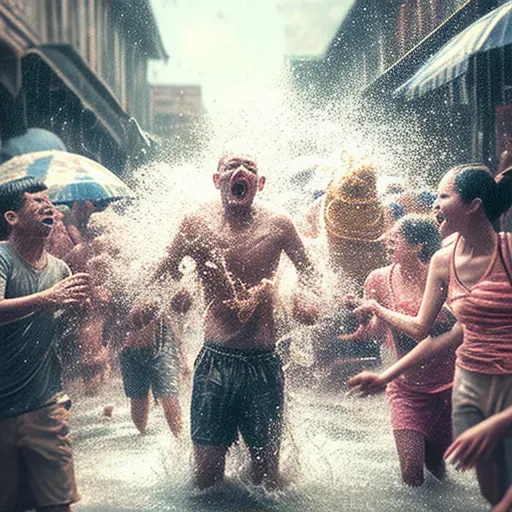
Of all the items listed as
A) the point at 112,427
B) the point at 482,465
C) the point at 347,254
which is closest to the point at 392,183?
the point at 347,254

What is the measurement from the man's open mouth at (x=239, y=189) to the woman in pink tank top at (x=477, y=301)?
935 millimetres

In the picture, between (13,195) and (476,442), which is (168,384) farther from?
(476,442)

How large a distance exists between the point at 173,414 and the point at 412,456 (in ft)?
5.06

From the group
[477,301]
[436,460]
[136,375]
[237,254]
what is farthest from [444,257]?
[136,375]

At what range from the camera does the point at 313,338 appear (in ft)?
20.2

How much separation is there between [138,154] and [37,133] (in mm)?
1085

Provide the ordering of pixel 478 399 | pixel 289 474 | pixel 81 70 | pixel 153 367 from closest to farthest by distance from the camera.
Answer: pixel 478 399 < pixel 289 474 < pixel 153 367 < pixel 81 70

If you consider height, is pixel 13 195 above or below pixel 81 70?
below

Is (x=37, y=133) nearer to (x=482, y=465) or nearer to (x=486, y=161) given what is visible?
(x=486, y=161)

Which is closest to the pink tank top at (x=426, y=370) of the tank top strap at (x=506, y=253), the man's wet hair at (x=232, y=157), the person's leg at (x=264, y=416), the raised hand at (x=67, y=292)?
→ the person's leg at (x=264, y=416)

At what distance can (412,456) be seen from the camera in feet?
13.2

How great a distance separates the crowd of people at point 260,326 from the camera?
3.25m

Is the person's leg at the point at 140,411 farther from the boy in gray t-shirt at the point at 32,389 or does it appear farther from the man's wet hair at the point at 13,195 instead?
the man's wet hair at the point at 13,195

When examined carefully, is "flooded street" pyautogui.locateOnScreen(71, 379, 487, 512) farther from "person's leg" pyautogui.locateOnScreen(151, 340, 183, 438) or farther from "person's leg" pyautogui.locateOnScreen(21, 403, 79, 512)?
"person's leg" pyautogui.locateOnScreen(21, 403, 79, 512)
